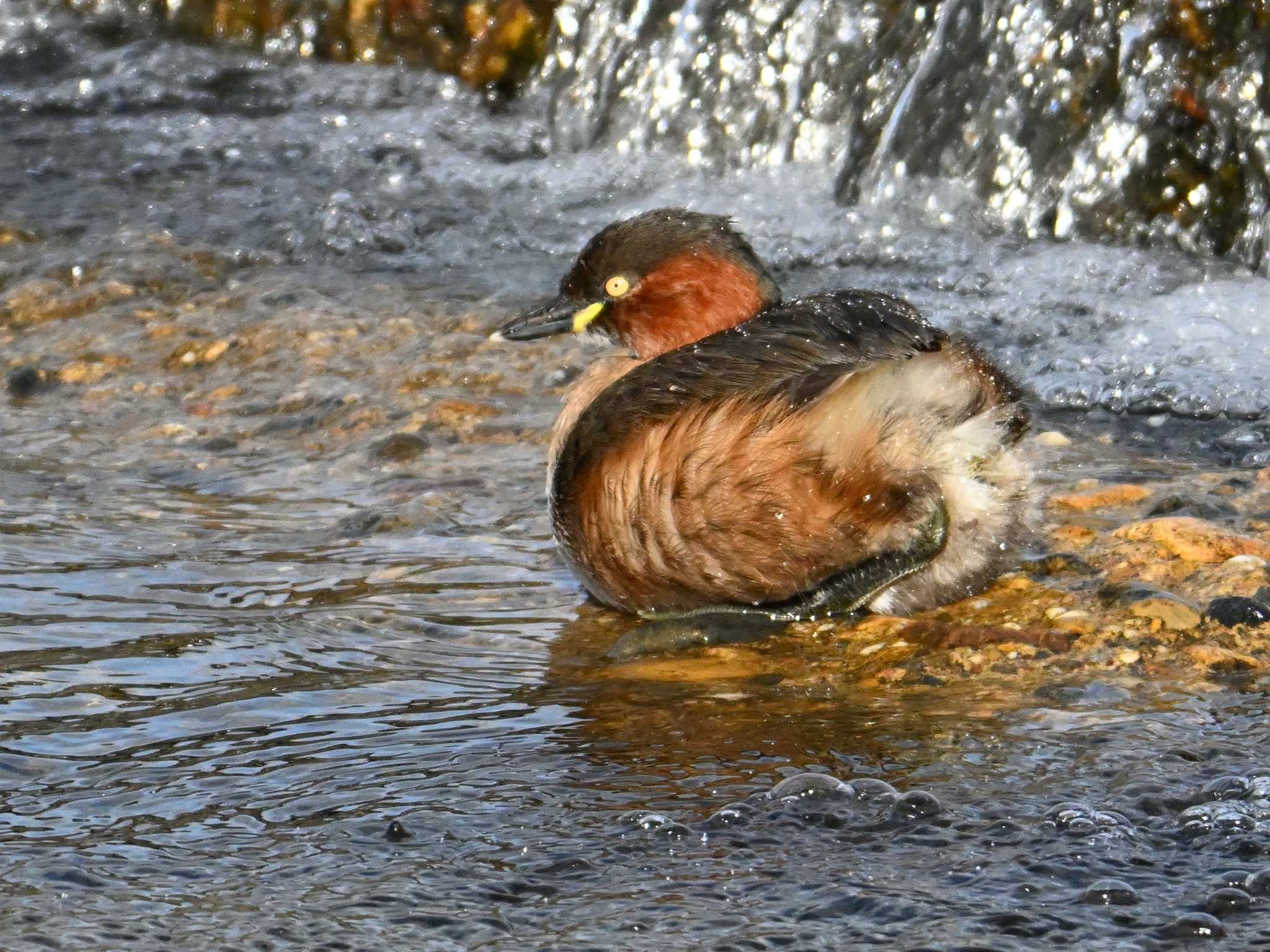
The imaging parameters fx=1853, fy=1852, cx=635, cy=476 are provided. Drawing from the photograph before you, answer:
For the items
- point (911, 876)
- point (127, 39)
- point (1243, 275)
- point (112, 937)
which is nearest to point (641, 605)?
point (911, 876)

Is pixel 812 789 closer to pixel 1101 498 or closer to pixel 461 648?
pixel 461 648

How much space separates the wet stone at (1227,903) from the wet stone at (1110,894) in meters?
0.11

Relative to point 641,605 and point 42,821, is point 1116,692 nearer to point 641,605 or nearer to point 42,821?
point 641,605

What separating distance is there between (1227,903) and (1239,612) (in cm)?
150

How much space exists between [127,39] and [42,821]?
27.8ft

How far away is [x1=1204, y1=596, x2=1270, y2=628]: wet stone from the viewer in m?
4.24

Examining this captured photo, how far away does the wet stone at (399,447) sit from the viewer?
5949 mm

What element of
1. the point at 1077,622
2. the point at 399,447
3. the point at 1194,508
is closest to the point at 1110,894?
the point at 1077,622

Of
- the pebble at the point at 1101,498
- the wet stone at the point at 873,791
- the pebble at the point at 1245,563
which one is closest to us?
the wet stone at the point at 873,791

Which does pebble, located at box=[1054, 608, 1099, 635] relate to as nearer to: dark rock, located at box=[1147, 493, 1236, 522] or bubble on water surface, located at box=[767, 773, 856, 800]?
dark rock, located at box=[1147, 493, 1236, 522]

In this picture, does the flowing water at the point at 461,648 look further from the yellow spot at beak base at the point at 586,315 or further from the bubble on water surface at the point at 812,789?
the yellow spot at beak base at the point at 586,315

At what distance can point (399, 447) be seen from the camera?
6.02 m

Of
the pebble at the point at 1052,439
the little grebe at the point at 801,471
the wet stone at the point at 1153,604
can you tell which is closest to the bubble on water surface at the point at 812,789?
the little grebe at the point at 801,471

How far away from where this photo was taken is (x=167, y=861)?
3.17 meters
